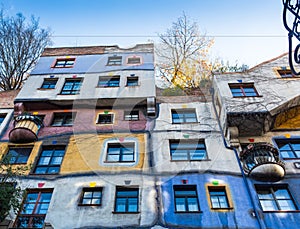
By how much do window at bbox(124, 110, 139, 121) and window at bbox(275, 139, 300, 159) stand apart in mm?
6036

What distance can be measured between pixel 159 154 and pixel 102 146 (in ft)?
7.51

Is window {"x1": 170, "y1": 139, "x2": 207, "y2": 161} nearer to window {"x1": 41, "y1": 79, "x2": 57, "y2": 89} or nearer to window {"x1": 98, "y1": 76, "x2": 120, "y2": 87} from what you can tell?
window {"x1": 98, "y1": 76, "x2": 120, "y2": 87}

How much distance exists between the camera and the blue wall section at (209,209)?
29.2 feet

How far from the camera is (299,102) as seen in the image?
1241 centimetres

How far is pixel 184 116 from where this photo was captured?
13.5 meters

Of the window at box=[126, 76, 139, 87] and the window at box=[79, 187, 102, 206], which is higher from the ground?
the window at box=[126, 76, 139, 87]

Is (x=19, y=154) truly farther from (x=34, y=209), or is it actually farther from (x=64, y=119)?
(x=34, y=209)

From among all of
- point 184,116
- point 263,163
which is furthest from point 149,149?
point 263,163

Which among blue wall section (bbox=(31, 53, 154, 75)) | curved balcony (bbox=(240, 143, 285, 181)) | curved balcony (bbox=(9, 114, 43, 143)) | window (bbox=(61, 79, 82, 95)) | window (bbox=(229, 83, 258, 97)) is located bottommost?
curved balcony (bbox=(240, 143, 285, 181))

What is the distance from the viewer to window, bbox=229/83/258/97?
13.1 m

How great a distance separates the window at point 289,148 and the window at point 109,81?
7957mm

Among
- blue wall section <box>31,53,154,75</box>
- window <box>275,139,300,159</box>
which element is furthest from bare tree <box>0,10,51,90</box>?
window <box>275,139,300,159</box>

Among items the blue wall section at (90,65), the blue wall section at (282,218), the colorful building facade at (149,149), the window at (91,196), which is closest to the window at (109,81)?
the colorful building facade at (149,149)

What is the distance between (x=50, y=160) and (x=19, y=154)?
54.9 inches
